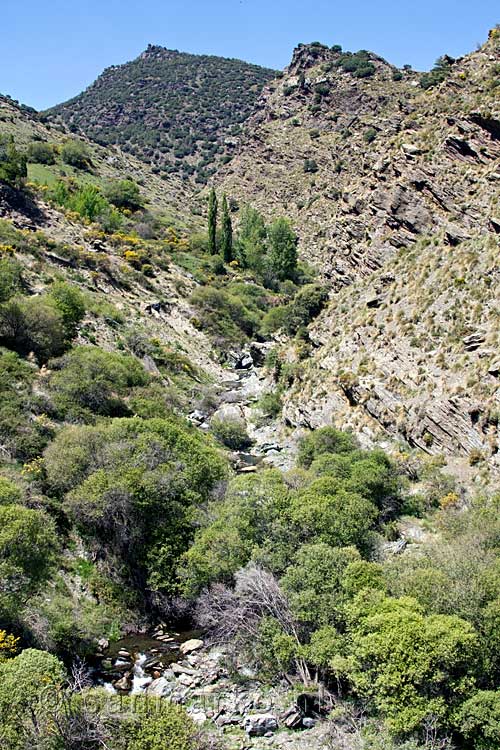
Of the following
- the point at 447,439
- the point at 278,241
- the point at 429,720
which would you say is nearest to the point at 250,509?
the point at 429,720

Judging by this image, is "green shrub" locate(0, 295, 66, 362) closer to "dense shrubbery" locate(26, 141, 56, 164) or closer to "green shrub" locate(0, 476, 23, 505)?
"green shrub" locate(0, 476, 23, 505)

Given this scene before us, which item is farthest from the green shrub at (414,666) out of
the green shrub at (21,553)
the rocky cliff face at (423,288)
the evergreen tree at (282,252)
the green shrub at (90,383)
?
the evergreen tree at (282,252)

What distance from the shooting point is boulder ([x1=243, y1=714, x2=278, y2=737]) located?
A: 58.1ft

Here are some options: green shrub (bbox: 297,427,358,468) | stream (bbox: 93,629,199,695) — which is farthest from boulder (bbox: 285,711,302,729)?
green shrub (bbox: 297,427,358,468)

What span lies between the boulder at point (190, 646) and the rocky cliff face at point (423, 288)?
57.8 ft

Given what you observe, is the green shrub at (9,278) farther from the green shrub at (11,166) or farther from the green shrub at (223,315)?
the green shrub at (223,315)

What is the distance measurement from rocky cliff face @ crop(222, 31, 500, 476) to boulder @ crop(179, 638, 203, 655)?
17615 mm

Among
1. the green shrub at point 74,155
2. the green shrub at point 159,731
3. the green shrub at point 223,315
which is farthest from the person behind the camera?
the green shrub at point 74,155

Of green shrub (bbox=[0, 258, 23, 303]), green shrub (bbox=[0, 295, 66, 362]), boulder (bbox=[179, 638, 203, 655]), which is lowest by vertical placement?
boulder (bbox=[179, 638, 203, 655])

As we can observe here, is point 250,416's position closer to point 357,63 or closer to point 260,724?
point 260,724

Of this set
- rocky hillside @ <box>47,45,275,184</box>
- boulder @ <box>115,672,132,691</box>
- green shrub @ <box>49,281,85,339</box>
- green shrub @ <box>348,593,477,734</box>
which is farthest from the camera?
rocky hillside @ <box>47,45,275,184</box>

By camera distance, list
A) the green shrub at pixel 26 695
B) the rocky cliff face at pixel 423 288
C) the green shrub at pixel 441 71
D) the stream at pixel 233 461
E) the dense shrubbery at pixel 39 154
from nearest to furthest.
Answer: the green shrub at pixel 26 695, the stream at pixel 233 461, the rocky cliff face at pixel 423 288, the green shrub at pixel 441 71, the dense shrubbery at pixel 39 154

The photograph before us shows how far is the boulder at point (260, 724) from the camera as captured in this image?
697 inches

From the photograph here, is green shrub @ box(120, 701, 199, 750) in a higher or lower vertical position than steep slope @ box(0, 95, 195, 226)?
lower
